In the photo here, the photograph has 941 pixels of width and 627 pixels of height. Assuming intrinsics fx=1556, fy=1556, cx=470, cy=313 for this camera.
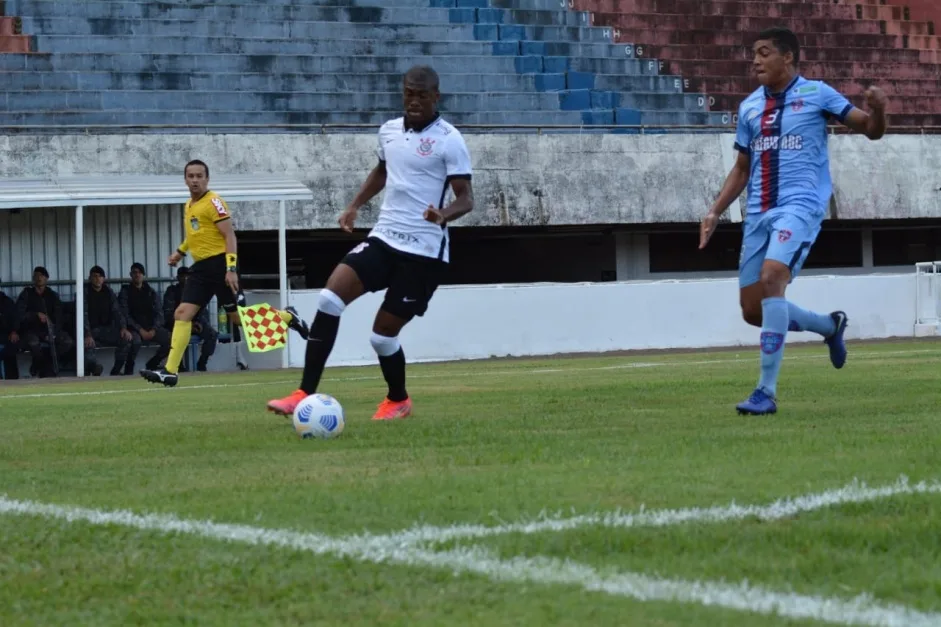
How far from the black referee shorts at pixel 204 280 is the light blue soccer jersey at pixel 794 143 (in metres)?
7.21

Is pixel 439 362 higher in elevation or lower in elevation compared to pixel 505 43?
lower

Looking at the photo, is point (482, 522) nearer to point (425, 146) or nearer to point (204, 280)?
point (425, 146)

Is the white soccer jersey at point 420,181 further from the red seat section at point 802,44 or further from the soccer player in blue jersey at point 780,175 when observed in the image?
the red seat section at point 802,44

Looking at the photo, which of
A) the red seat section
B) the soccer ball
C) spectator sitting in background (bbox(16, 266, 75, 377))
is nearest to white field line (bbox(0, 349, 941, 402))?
spectator sitting in background (bbox(16, 266, 75, 377))

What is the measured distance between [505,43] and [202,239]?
1556 cm

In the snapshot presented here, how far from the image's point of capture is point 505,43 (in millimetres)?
29203

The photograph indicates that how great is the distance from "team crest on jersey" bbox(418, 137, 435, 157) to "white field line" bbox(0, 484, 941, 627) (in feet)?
12.9

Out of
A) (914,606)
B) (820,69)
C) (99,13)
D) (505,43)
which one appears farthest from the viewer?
(820,69)

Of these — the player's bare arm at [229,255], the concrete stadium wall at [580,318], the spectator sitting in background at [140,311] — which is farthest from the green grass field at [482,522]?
the concrete stadium wall at [580,318]

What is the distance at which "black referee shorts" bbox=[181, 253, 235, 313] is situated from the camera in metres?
14.5

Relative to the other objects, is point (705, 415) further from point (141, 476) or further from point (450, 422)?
point (141, 476)

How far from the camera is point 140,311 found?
22.0 meters

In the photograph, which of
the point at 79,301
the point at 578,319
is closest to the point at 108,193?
the point at 79,301

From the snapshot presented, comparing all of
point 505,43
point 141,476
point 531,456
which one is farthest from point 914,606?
point 505,43
